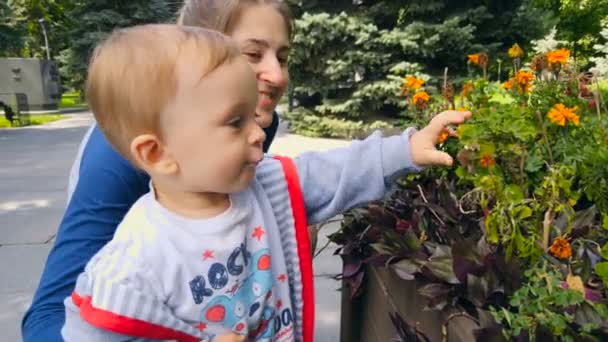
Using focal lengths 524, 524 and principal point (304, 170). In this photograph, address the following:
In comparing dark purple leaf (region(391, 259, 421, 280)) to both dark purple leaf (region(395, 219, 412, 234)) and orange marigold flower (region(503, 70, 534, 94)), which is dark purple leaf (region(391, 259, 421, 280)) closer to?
dark purple leaf (region(395, 219, 412, 234))

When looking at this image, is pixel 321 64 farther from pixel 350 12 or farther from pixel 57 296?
pixel 57 296

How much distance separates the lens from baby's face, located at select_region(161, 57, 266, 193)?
0.97 metres

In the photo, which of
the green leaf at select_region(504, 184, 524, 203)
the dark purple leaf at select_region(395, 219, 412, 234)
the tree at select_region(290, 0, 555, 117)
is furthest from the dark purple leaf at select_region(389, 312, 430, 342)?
the tree at select_region(290, 0, 555, 117)

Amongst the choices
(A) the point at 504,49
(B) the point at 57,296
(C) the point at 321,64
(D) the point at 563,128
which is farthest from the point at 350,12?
(B) the point at 57,296

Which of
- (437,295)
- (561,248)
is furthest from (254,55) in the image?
(561,248)

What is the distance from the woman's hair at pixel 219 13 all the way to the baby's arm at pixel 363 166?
418 millimetres

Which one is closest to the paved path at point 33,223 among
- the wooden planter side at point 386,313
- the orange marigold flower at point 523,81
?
the wooden planter side at point 386,313

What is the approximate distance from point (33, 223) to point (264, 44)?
155 inches

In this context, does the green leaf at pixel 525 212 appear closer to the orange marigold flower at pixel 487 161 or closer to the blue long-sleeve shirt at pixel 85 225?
the orange marigold flower at pixel 487 161

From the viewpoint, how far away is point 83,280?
104cm

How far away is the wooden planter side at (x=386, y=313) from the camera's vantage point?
114 centimetres

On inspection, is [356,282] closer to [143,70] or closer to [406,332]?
[406,332]

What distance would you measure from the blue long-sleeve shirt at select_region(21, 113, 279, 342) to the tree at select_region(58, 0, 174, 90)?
54.4 feet

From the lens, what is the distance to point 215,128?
989mm
